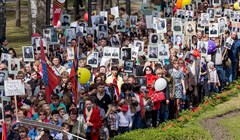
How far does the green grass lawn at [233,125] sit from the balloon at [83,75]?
453cm

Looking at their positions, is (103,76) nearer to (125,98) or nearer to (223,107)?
(125,98)

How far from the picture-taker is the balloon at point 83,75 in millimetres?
22516

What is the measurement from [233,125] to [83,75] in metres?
5.23

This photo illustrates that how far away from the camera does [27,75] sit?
22.7 m

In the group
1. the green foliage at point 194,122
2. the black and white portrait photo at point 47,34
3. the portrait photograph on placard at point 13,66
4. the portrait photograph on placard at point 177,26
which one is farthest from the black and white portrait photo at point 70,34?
the portrait photograph on placard at point 13,66

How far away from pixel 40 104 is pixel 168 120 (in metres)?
6.23

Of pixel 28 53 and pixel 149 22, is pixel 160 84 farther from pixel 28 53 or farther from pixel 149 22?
pixel 149 22

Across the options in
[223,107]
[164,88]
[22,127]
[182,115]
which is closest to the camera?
[22,127]

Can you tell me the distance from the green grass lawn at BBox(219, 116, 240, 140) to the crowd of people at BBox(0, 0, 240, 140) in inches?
59.3

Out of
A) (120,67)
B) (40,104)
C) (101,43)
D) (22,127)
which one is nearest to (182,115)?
(120,67)

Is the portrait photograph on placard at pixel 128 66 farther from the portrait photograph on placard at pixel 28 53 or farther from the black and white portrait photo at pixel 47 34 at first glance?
the black and white portrait photo at pixel 47 34

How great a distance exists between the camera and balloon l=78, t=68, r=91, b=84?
886 inches

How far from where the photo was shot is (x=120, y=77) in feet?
76.3

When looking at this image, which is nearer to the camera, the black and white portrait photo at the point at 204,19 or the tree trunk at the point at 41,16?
the black and white portrait photo at the point at 204,19
